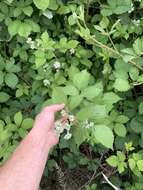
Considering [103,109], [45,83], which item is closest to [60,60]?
[45,83]

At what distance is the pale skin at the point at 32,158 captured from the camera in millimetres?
1472

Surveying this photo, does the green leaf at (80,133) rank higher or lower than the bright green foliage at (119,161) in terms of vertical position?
higher

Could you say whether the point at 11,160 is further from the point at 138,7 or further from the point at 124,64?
the point at 138,7

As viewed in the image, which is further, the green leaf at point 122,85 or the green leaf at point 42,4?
the green leaf at point 42,4

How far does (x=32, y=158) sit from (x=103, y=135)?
30cm

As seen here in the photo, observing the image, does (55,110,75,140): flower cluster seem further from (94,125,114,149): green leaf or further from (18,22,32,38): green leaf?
(18,22,32,38): green leaf

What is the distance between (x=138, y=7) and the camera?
2.32 m

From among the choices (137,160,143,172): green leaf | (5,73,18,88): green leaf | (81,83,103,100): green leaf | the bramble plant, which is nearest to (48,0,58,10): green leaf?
the bramble plant

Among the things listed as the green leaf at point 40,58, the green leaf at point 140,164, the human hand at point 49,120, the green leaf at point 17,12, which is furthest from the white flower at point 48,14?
the green leaf at point 140,164

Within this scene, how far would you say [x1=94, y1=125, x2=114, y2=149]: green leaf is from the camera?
66.5 inches

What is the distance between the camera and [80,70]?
2.35 m

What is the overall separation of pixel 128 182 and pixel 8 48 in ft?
3.14

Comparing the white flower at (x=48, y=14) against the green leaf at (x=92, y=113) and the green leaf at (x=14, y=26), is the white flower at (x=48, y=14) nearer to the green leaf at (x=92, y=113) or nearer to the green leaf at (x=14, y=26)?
the green leaf at (x=14, y=26)

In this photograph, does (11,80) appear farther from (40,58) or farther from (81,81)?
(81,81)
